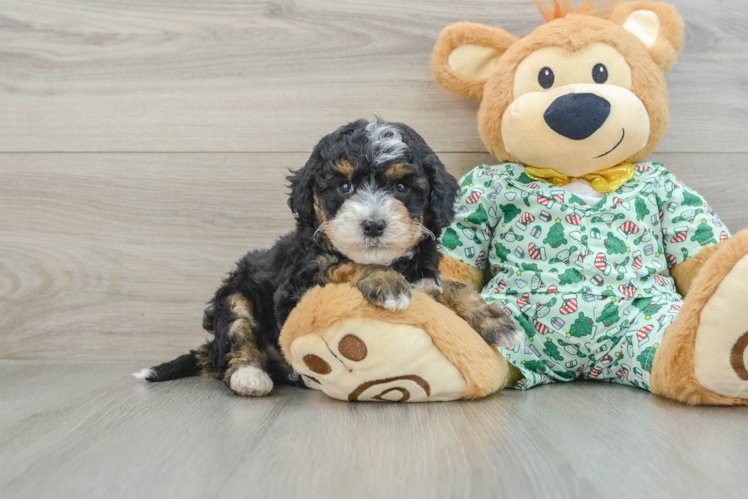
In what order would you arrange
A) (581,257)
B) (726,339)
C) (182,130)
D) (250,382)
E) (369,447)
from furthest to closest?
(182,130)
(581,257)
(250,382)
(726,339)
(369,447)

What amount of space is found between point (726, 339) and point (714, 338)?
0.08 feet

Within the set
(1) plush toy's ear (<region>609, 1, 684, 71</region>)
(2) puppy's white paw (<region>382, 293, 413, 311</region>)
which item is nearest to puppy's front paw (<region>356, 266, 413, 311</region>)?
(2) puppy's white paw (<region>382, 293, 413, 311</region>)

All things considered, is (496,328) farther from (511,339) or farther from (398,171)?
(398,171)

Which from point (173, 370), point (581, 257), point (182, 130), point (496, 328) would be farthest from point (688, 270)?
point (182, 130)

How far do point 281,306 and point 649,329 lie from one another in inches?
40.1

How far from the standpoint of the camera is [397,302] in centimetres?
137

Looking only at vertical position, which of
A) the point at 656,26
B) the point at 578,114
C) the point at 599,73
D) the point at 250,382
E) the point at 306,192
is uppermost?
the point at 656,26

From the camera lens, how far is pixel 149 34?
85.4 inches

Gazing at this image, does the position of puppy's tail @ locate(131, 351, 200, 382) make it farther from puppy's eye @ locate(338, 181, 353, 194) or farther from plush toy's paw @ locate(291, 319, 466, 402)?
puppy's eye @ locate(338, 181, 353, 194)

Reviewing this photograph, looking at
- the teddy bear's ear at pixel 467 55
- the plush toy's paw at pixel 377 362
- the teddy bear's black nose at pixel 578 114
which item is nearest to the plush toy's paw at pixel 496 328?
the plush toy's paw at pixel 377 362

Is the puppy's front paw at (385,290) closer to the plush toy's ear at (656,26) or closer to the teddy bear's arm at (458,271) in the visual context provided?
the teddy bear's arm at (458,271)

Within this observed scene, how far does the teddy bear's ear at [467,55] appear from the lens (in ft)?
6.26

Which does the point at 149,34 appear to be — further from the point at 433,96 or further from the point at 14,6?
the point at 433,96

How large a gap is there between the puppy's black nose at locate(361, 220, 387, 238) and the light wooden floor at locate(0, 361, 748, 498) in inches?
16.7
